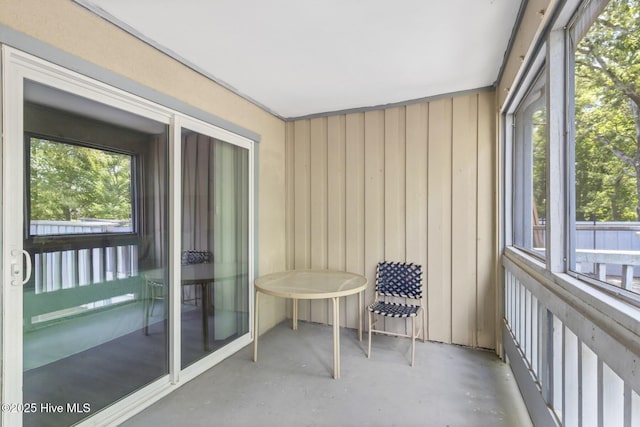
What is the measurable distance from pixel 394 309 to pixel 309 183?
174cm

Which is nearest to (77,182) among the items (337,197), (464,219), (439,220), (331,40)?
(331,40)

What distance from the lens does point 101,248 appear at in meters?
1.84

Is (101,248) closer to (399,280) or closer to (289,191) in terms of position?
(289,191)

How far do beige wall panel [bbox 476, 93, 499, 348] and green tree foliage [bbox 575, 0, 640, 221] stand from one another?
1557 mm

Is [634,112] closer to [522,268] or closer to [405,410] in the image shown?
[522,268]

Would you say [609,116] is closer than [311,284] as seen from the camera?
Yes

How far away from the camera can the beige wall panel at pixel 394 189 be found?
316 cm

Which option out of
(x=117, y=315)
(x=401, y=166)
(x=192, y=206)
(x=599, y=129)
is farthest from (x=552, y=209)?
(x=117, y=315)

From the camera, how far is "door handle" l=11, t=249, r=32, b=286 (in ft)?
4.71

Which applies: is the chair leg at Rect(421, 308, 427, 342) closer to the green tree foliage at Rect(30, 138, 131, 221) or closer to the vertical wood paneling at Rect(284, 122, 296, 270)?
the vertical wood paneling at Rect(284, 122, 296, 270)

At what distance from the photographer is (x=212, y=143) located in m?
2.69

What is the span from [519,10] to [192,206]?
2631 millimetres

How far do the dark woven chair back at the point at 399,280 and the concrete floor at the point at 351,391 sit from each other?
0.53 metres

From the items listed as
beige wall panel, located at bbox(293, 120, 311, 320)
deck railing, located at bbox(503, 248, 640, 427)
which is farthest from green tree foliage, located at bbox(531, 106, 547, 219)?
beige wall panel, located at bbox(293, 120, 311, 320)
